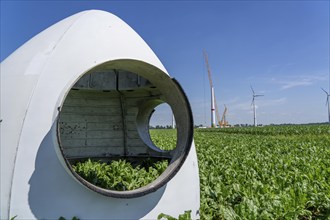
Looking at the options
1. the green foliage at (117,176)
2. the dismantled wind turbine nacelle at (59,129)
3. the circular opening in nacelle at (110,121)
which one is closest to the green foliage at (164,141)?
the circular opening in nacelle at (110,121)

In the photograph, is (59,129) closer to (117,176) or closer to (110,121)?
(117,176)

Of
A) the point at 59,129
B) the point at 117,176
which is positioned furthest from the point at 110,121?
the point at 59,129

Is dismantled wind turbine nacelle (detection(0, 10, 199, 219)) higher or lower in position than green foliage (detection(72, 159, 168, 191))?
higher

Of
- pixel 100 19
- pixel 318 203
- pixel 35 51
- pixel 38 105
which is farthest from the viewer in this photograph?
pixel 318 203

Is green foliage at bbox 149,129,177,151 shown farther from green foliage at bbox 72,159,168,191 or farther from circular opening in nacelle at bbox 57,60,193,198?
green foliage at bbox 72,159,168,191

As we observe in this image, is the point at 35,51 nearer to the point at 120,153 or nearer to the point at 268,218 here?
the point at 268,218

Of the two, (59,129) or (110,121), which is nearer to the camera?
(59,129)

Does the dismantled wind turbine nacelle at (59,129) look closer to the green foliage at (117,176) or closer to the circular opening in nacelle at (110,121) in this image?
the green foliage at (117,176)

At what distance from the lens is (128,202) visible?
304 cm

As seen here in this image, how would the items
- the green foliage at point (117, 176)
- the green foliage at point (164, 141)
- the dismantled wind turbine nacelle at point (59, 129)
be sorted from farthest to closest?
the green foliage at point (164, 141)
the green foliage at point (117, 176)
the dismantled wind turbine nacelle at point (59, 129)

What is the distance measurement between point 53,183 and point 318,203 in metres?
4.12

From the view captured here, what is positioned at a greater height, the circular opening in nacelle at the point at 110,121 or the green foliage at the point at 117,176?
the circular opening in nacelle at the point at 110,121

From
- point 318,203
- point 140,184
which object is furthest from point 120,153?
point 318,203

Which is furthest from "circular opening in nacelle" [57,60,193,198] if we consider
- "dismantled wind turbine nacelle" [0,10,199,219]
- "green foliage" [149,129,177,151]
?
"green foliage" [149,129,177,151]
